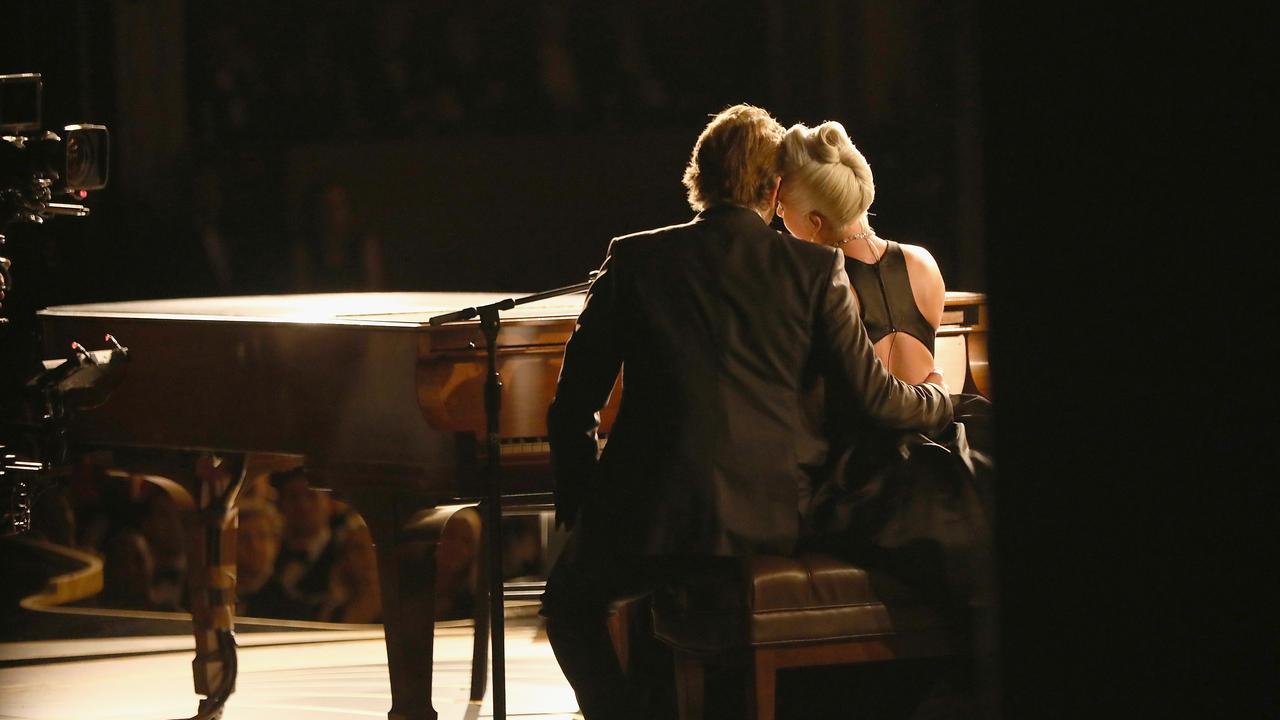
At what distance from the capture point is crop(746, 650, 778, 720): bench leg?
2648 millimetres

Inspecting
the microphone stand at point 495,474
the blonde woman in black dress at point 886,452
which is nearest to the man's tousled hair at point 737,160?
the blonde woman in black dress at point 886,452

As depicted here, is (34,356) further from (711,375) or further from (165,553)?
(165,553)

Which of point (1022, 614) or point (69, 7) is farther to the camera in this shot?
point (69, 7)

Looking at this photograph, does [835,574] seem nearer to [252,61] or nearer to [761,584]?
[761,584]

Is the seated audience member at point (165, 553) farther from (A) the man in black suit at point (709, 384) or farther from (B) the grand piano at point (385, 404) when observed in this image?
(A) the man in black suit at point (709, 384)

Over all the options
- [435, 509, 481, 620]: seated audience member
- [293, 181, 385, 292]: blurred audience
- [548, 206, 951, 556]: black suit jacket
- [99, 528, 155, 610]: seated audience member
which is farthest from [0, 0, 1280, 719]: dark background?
[435, 509, 481, 620]: seated audience member

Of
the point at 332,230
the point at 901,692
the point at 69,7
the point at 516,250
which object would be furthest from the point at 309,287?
the point at 901,692

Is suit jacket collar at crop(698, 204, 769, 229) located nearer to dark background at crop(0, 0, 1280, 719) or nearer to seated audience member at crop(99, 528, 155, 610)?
dark background at crop(0, 0, 1280, 719)

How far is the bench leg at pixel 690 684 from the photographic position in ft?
8.80

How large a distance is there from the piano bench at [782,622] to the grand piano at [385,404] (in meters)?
0.66

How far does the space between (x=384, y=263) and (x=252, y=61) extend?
110 centimetres

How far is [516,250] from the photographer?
6984 millimetres

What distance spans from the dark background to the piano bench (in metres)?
0.68

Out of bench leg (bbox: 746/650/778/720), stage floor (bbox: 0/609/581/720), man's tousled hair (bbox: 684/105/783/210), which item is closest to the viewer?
bench leg (bbox: 746/650/778/720)
